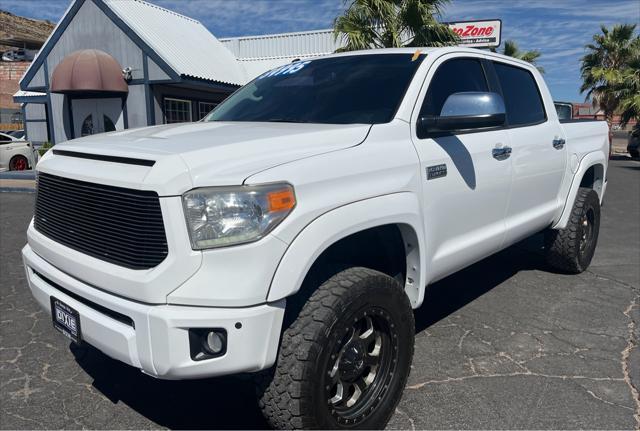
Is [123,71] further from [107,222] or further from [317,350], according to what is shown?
[317,350]

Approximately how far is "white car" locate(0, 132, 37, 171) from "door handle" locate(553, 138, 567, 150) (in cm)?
1636

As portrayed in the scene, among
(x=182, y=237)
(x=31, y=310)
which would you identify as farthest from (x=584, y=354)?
(x=31, y=310)

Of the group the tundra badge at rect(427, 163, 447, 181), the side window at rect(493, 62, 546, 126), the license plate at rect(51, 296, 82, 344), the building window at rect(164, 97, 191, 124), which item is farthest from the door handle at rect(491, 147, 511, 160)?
the building window at rect(164, 97, 191, 124)

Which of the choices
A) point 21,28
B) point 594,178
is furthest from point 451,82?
point 21,28

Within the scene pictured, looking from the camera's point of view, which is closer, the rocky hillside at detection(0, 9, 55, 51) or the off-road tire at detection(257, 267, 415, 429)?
the off-road tire at detection(257, 267, 415, 429)

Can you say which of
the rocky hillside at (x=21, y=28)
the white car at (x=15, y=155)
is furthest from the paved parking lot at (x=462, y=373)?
the rocky hillside at (x=21, y=28)

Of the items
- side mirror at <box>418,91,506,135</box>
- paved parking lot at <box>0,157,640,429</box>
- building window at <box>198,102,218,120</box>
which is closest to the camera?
paved parking lot at <box>0,157,640,429</box>

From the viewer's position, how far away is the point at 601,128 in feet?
18.1

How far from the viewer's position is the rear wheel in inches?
647

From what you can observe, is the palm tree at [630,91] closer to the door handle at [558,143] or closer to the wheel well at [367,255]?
the door handle at [558,143]

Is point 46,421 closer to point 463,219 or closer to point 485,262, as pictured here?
point 463,219

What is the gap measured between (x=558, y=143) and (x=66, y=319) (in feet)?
12.6

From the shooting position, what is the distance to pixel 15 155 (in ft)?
53.9

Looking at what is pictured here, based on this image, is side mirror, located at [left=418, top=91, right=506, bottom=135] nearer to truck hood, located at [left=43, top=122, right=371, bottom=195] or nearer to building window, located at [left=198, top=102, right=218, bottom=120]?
truck hood, located at [left=43, top=122, right=371, bottom=195]
